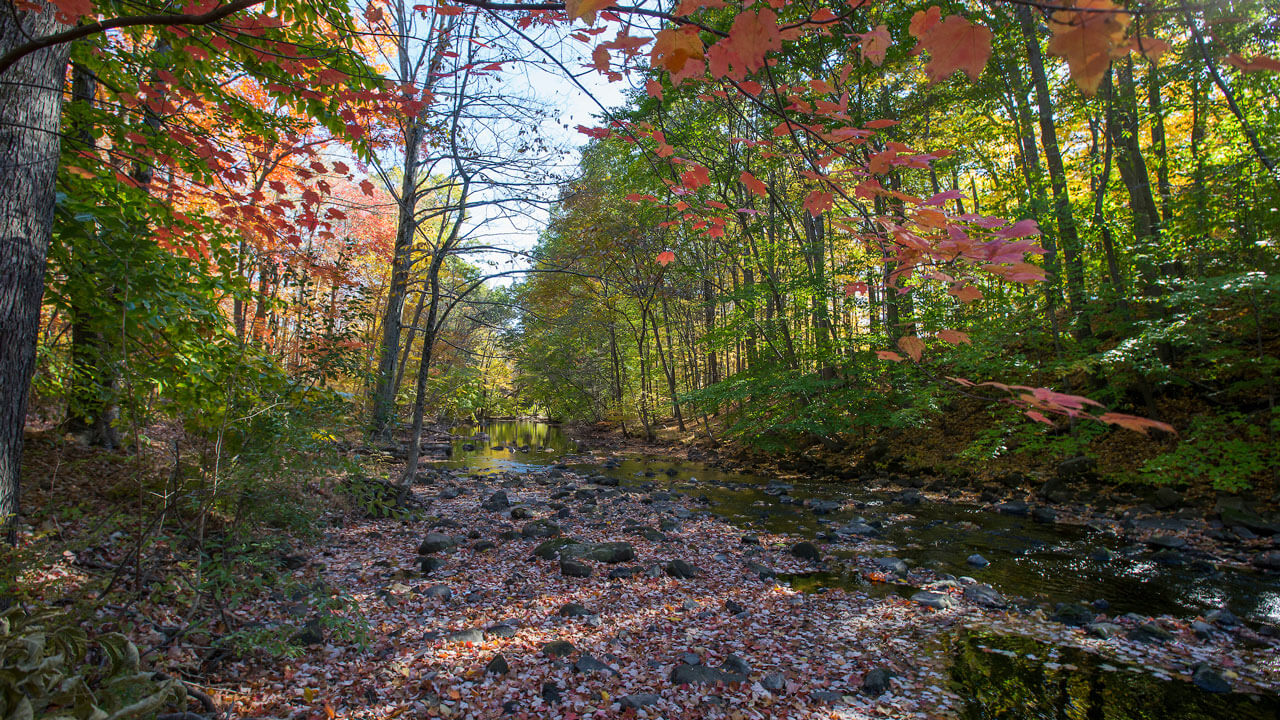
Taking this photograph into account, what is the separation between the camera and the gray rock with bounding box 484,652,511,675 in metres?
3.28

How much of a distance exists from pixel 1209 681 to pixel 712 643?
10.5 feet

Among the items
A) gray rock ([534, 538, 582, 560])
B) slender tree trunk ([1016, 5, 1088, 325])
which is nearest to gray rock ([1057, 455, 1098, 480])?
slender tree trunk ([1016, 5, 1088, 325])

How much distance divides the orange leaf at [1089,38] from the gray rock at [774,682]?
3373mm

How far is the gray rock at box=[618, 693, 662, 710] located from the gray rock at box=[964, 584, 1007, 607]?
3396 mm

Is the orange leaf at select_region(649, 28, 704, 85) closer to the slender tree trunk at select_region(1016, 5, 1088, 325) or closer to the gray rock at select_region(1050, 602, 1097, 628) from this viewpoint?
the gray rock at select_region(1050, 602, 1097, 628)

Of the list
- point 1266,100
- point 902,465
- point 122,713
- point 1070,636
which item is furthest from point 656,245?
point 122,713

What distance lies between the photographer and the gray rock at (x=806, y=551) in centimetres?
616

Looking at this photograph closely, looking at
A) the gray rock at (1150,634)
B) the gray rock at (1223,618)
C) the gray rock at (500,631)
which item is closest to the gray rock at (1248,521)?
the gray rock at (1223,618)

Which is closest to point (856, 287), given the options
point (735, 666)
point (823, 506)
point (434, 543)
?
point (735, 666)

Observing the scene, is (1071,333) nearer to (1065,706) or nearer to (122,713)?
(1065,706)

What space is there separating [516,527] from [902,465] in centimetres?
846

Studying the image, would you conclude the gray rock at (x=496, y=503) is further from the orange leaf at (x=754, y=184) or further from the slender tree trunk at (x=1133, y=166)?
the slender tree trunk at (x=1133, y=166)

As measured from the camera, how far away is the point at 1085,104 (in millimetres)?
9219

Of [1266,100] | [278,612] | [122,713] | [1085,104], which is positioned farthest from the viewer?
[1085,104]
